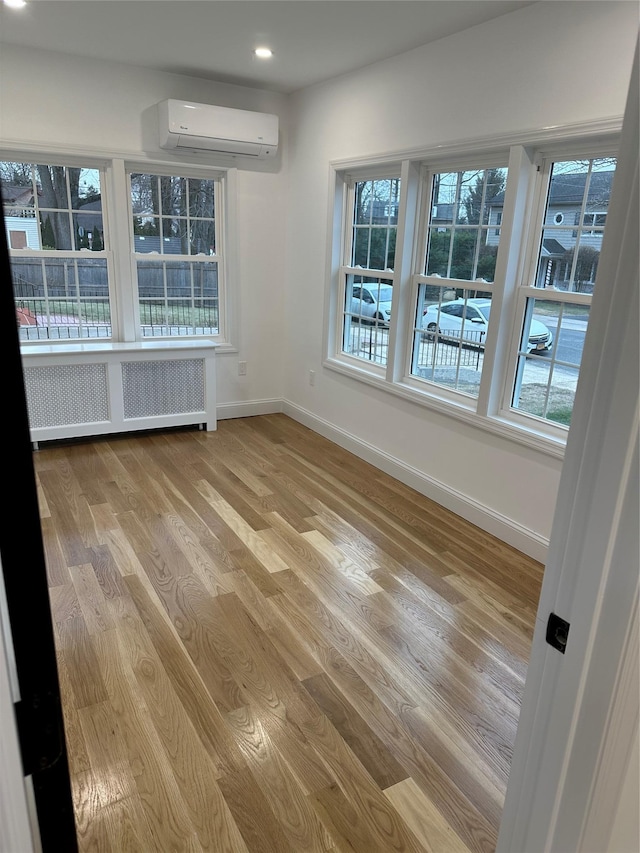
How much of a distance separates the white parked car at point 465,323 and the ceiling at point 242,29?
4.84 feet

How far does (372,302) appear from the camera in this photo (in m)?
4.37

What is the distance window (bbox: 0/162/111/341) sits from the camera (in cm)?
431

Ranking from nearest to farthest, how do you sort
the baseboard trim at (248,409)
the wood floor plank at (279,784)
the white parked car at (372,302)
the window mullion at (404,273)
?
the wood floor plank at (279,784)
the window mullion at (404,273)
the white parked car at (372,302)
the baseboard trim at (248,409)

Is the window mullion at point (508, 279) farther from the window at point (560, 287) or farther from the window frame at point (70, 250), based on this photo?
the window frame at point (70, 250)

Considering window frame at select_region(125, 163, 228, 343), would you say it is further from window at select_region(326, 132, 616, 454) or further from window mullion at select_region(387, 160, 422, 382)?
window mullion at select_region(387, 160, 422, 382)

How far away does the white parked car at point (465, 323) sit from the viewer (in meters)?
3.14

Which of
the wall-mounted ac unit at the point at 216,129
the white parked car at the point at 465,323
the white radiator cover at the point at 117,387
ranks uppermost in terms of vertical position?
the wall-mounted ac unit at the point at 216,129

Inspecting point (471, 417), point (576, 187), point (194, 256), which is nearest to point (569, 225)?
point (576, 187)

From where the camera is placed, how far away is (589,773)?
96 centimetres

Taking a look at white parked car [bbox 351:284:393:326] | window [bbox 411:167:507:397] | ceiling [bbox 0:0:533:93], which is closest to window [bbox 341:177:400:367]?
white parked car [bbox 351:284:393:326]

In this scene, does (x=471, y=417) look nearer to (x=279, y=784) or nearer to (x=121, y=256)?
(x=279, y=784)

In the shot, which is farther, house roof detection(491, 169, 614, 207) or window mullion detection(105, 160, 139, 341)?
window mullion detection(105, 160, 139, 341)

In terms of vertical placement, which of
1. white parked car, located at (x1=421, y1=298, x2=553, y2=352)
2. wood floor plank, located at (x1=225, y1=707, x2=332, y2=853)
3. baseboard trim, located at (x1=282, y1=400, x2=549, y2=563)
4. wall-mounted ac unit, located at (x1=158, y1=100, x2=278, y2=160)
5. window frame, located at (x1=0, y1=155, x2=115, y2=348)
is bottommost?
wood floor plank, located at (x1=225, y1=707, x2=332, y2=853)

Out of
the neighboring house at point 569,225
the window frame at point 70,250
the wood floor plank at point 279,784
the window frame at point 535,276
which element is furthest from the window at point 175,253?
the wood floor plank at point 279,784
